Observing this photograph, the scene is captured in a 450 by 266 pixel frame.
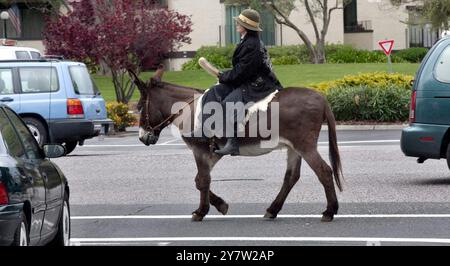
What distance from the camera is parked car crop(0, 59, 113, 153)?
2317 centimetres

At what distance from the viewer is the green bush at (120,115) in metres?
30.8

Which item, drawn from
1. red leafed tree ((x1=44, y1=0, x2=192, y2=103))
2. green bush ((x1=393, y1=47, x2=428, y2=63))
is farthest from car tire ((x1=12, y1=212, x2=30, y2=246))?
green bush ((x1=393, y1=47, x2=428, y2=63))

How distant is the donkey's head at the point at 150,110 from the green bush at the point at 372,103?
16.4 m

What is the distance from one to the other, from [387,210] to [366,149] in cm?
903

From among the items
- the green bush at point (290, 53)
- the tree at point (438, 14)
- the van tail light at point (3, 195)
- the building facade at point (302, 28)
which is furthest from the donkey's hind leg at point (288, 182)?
the building facade at point (302, 28)

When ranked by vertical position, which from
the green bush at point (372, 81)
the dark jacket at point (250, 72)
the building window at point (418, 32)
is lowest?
the green bush at point (372, 81)

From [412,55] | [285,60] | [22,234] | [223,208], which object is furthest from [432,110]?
[412,55]

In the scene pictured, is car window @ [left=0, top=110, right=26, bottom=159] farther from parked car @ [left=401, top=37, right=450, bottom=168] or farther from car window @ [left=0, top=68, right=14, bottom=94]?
car window @ [left=0, top=68, right=14, bottom=94]

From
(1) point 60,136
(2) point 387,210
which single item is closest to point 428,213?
(2) point 387,210

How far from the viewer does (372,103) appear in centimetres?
2969

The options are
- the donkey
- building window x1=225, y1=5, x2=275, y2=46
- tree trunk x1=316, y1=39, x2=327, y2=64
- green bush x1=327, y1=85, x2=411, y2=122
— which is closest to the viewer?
the donkey

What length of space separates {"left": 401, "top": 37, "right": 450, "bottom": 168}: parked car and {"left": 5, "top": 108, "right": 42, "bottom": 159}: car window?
264 inches

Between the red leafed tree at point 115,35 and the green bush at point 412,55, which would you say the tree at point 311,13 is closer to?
the green bush at point 412,55

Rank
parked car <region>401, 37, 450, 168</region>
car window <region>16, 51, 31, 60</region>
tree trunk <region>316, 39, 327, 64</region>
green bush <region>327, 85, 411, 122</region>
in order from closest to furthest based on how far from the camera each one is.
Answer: parked car <region>401, 37, 450, 168</region>, car window <region>16, 51, 31, 60</region>, green bush <region>327, 85, 411, 122</region>, tree trunk <region>316, 39, 327, 64</region>
